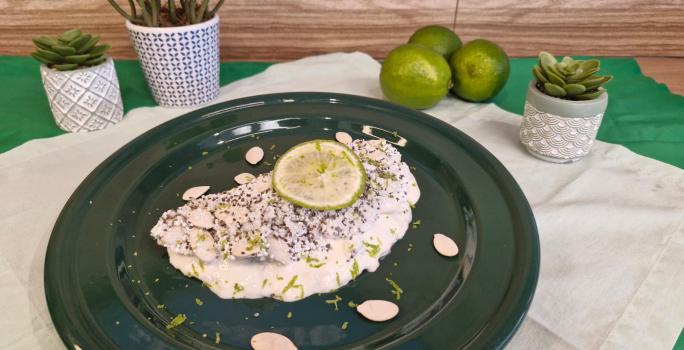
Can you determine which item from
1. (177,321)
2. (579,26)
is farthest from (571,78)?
(177,321)

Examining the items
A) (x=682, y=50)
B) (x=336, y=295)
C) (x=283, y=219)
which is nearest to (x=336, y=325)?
(x=336, y=295)

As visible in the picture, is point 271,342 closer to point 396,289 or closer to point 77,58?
point 396,289

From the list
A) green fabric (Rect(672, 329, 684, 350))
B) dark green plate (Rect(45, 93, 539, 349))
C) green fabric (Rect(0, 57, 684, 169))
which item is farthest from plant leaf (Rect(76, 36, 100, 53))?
green fabric (Rect(672, 329, 684, 350))

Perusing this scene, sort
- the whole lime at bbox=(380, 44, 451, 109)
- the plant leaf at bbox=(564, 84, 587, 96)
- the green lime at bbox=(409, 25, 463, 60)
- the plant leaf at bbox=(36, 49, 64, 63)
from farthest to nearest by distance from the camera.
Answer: the green lime at bbox=(409, 25, 463, 60) → the whole lime at bbox=(380, 44, 451, 109) → the plant leaf at bbox=(36, 49, 64, 63) → the plant leaf at bbox=(564, 84, 587, 96)

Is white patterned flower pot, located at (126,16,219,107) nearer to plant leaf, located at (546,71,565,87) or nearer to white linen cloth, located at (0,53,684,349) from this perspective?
white linen cloth, located at (0,53,684,349)

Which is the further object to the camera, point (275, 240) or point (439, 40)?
point (439, 40)

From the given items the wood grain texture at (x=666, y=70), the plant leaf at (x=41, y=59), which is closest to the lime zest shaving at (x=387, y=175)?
the plant leaf at (x=41, y=59)
